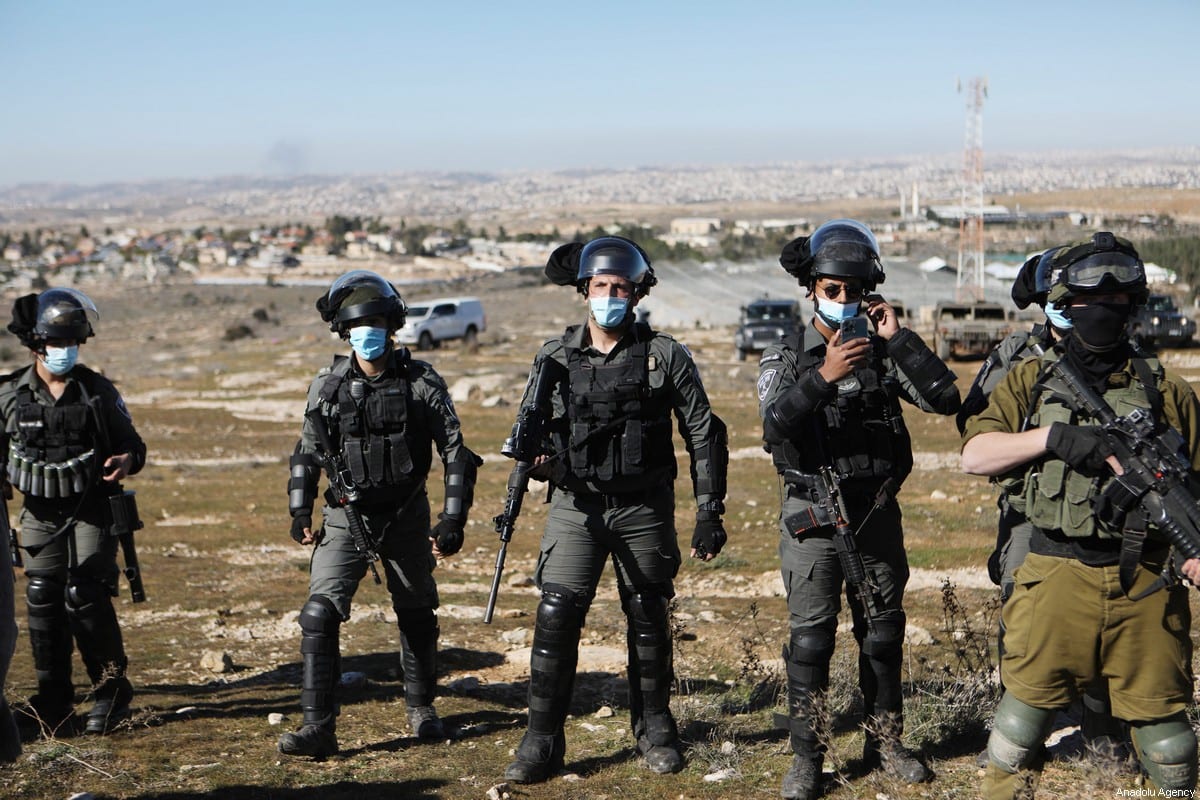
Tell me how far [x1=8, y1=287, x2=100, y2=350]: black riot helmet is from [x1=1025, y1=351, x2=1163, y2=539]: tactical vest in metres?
4.57

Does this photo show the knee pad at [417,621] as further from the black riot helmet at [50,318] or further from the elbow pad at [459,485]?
the black riot helmet at [50,318]

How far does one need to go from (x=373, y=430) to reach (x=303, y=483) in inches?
17.6

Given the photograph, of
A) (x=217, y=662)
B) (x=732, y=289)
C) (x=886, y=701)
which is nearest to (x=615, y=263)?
(x=886, y=701)

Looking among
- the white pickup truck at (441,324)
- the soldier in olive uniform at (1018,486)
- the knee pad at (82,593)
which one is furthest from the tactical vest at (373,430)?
the white pickup truck at (441,324)

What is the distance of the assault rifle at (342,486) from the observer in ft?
18.8

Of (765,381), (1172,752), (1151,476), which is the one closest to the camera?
(1151,476)

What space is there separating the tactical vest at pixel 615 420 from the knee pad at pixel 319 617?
1.33m

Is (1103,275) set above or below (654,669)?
above

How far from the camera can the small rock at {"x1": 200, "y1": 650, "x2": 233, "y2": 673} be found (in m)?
7.50

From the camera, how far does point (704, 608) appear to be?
344 inches

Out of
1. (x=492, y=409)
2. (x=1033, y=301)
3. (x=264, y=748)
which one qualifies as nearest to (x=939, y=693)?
(x=1033, y=301)

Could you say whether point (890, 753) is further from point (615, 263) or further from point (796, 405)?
point (615, 263)

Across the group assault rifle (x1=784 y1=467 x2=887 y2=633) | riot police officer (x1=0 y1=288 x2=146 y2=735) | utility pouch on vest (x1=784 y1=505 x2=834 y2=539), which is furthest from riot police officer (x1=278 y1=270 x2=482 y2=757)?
assault rifle (x1=784 y1=467 x2=887 y2=633)

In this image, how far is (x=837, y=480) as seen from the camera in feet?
15.7
